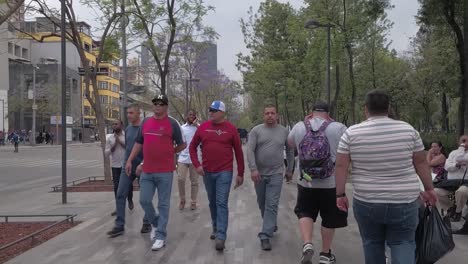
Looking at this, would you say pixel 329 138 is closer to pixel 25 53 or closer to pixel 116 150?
pixel 116 150

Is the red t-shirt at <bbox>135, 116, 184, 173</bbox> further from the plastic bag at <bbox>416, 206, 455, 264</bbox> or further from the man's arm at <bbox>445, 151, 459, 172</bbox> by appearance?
the man's arm at <bbox>445, 151, 459, 172</bbox>

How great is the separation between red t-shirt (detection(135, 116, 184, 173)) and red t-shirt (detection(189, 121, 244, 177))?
311 millimetres

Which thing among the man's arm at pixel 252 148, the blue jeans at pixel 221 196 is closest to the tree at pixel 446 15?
the man's arm at pixel 252 148

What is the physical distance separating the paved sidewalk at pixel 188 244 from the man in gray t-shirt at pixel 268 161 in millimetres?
366

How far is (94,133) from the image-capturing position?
97.4 m

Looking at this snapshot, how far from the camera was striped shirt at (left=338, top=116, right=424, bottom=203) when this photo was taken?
4211mm

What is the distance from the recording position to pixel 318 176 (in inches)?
235

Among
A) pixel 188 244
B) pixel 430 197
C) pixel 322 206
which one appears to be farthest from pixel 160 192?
pixel 430 197

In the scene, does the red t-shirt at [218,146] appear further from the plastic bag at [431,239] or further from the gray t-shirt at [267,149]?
the plastic bag at [431,239]

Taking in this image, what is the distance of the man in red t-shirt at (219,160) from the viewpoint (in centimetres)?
704

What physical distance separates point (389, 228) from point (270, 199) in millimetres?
2832

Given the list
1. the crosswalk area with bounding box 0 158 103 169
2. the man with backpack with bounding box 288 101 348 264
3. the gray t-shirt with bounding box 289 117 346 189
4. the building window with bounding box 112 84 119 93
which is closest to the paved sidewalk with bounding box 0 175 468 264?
the man with backpack with bounding box 288 101 348 264

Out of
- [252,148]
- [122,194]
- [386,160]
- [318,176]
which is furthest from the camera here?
[122,194]

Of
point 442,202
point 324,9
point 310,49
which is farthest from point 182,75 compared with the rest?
point 442,202
